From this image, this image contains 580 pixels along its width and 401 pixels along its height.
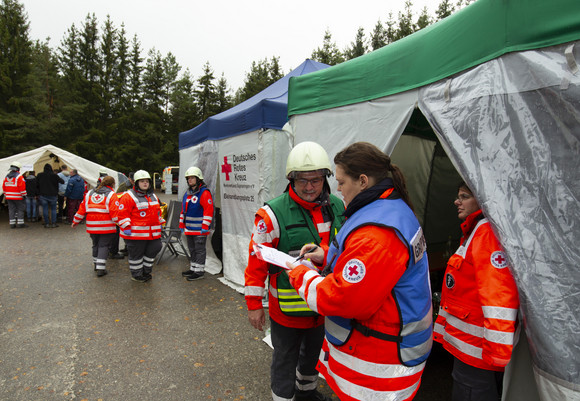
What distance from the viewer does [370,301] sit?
132cm

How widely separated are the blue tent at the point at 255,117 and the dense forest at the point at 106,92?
2354 cm

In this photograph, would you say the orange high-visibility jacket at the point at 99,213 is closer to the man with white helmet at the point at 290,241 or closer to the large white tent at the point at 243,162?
the large white tent at the point at 243,162

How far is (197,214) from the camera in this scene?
5703 millimetres

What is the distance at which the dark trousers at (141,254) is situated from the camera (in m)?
5.56

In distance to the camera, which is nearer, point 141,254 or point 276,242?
point 276,242

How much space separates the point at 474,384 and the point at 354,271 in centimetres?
124

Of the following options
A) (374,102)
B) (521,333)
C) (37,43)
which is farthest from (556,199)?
(37,43)

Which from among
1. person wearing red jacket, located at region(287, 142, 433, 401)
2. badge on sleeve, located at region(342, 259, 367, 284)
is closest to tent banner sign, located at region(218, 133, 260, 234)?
person wearing red jacket, located at region(287, 142, 433, 401)

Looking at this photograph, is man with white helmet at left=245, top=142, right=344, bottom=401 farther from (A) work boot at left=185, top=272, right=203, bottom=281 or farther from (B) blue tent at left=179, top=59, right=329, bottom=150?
(A) work boot at left=185, top=272, right=203, bottom=281

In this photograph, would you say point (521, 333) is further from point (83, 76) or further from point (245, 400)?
point (83, 76)

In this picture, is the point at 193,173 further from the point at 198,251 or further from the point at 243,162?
the point at 198,251

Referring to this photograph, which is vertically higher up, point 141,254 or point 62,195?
point 62,195

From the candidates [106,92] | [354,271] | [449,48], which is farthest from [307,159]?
[106,92]

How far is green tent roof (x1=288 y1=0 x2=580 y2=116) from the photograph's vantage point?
5.43ft
